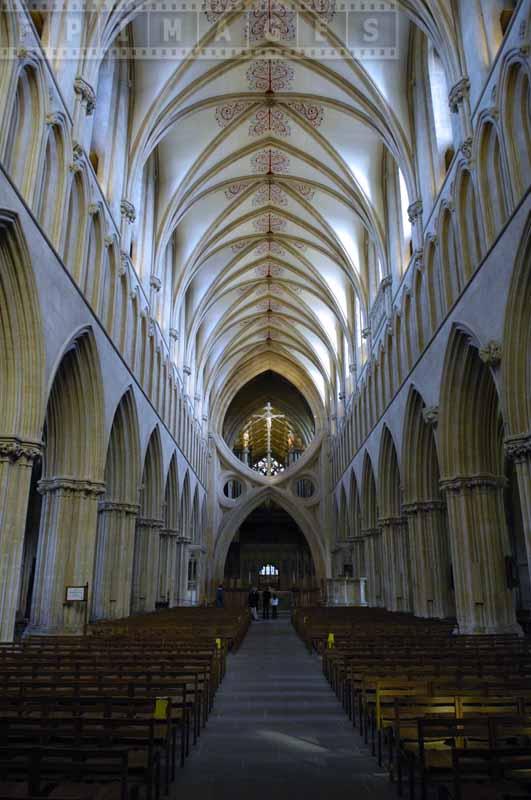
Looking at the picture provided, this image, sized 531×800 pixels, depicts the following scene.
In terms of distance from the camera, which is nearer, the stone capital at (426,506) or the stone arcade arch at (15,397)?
the stone arcade arch at (15,397)

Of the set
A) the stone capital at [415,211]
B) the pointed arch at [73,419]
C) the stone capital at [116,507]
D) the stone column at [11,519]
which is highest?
the stone capital at [415,211]

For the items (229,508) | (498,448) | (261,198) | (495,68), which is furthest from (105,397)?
(229,508)

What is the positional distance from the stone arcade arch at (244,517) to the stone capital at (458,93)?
97.4 ft

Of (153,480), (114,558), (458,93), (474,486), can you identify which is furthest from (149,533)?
(458,93)

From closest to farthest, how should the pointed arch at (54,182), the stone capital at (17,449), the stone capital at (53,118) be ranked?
Result: 1. the stone capital at (17,449)
2. the stone capital at (53,118)
3. the pointed arch at (54,182)

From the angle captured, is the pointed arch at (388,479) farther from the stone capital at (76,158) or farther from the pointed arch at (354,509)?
the stone capital at (76,158)

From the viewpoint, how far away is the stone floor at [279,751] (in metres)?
5.12

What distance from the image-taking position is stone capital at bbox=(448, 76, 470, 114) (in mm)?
14188

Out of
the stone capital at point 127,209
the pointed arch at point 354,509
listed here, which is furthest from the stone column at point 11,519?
the pointed arch at point 354,509

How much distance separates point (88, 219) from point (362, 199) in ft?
40.4

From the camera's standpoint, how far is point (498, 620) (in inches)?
543

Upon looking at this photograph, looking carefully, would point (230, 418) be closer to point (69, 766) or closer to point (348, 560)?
point (348, 560)

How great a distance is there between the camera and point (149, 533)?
23469 millimetres

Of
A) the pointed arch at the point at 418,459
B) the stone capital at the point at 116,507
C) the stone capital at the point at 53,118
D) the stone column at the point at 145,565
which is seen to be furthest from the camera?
the stone column at the point at 145,565
